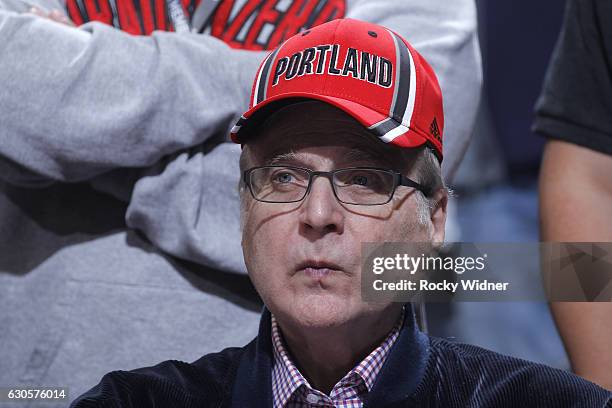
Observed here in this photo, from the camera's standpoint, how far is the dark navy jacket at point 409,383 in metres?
1.01

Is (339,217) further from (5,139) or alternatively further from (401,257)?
(5,139)

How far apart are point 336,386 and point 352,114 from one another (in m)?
0.35

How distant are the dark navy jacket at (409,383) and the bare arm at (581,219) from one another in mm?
229

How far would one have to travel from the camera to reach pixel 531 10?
253 cm

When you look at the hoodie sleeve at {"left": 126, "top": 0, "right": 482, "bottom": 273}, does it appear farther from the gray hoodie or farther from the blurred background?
the blurred background

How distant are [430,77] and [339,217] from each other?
0.89 ft

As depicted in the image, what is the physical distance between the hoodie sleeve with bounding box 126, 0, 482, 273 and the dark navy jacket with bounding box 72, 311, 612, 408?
0.68 ft

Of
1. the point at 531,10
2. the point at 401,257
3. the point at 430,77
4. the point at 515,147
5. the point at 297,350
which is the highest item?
the point at 430,77

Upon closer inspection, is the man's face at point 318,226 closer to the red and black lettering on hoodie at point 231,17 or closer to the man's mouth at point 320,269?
the man's mouth at point 320,269

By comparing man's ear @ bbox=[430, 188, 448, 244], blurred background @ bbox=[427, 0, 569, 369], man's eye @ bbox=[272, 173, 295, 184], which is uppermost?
man's eye @ bbox=[272, 173, 295, 184]

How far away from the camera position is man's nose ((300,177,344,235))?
1.00m

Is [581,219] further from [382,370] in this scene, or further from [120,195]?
[120,195]

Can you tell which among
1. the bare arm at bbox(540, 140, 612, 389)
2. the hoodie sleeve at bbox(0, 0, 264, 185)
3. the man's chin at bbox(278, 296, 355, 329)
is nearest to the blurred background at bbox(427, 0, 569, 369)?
the bare arm at bbox(540, 140, 612, 389)

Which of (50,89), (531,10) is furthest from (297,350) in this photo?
(531,10)
